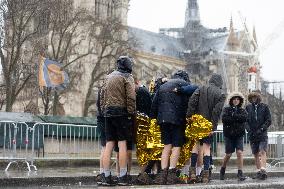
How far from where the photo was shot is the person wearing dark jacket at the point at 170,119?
9.20m

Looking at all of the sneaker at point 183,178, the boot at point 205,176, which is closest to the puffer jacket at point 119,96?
the sneaker at point 183,178

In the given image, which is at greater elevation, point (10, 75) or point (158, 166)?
point (10, 75)

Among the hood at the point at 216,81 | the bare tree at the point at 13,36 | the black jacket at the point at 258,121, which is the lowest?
the black jacket at the point at 258,121

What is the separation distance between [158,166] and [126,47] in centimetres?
3959

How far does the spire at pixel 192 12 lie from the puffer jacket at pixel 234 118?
114m

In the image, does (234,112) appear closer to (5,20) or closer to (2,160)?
(2,160)

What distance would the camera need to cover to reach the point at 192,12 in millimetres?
126875

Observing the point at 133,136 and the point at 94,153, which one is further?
the point at 94,153

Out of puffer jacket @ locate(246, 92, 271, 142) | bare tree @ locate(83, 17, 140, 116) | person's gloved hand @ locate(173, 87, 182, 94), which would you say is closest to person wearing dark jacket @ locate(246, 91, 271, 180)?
puffer jacket @ locate(246, 92, 271, 142)

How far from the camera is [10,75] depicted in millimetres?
35594

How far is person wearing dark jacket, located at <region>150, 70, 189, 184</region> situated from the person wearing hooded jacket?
0.64m

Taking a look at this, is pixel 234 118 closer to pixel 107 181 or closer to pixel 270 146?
pixel 107 181

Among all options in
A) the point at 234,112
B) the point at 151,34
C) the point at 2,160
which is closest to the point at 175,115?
the point at 234,112

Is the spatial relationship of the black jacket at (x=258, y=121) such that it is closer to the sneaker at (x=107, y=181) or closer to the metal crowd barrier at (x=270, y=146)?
the sneaker at (x=107, y=181)
